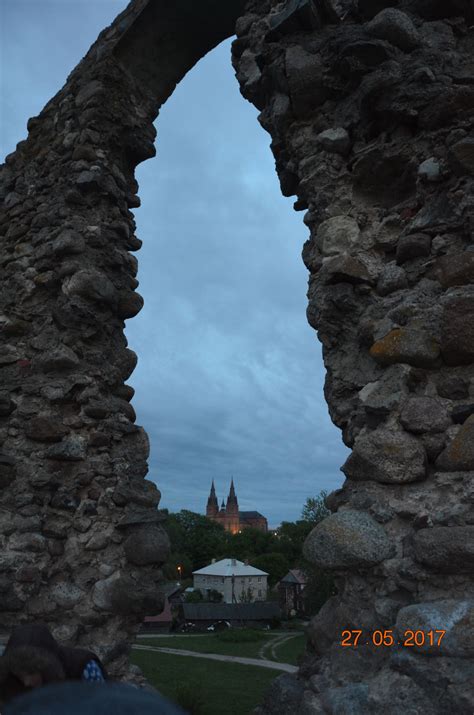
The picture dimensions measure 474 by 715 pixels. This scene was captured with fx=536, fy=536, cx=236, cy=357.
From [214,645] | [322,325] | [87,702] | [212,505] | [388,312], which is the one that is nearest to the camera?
[87,702]

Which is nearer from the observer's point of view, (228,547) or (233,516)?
(228,547)

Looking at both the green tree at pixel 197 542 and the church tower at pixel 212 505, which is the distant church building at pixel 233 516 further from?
the green tree at pixel 197 542

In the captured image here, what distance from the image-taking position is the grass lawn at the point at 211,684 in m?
7.51

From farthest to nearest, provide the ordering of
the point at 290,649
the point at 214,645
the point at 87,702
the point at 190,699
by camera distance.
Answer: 1. the point at 214,645
2. the point at 290,649
3. the point at 190,699
4. the point at 87,702

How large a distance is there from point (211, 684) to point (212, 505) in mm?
104937

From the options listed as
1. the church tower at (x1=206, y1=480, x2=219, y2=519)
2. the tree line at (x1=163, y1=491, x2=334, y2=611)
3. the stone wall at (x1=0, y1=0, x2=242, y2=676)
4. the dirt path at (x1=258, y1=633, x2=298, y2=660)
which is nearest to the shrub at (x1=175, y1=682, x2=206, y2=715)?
the stone wall at (x1=0, y1=0, x2=242, y2=676)

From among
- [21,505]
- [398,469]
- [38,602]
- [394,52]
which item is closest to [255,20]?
[394,52]

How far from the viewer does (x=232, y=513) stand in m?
106

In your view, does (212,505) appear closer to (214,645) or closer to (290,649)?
(214,645)

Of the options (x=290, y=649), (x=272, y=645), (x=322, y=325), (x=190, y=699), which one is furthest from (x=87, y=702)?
(x=272, y=645)

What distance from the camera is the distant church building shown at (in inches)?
4122

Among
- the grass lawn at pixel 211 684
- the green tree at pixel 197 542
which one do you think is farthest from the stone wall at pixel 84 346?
the green tree at pixel 197 542

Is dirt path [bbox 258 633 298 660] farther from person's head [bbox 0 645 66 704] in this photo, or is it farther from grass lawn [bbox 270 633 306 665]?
person's head [bbox 0 645 66 704]

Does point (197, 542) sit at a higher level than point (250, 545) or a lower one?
higher
